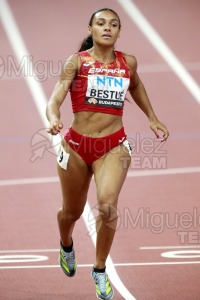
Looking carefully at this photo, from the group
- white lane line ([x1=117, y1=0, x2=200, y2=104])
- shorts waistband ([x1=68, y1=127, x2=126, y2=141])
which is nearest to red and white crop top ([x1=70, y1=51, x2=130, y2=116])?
shorts waistband ([x1=68, y1=127, x2=126, y2=141])

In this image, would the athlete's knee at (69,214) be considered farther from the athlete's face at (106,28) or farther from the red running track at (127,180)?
the athlete's face at (106,28)

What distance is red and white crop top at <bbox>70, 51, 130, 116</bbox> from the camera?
7855mm

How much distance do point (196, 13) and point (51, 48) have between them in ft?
11.0

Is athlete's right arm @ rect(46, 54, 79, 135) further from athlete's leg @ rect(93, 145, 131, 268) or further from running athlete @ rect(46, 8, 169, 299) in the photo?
athlete's leg @ rect(93, 145, 131, 268)

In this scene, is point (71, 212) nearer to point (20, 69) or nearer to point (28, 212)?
point (28, 212)

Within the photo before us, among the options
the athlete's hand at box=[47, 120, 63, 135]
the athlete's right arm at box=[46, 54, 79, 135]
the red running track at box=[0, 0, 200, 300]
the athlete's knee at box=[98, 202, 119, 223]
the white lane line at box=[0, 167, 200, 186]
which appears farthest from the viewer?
the white lane line at box=[0, 167, 200, 186]

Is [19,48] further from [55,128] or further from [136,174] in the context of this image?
[55,128]

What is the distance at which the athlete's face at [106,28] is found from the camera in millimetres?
7848

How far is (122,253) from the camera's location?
9758 mm

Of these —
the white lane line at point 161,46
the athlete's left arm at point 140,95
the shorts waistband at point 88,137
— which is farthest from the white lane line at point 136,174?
the shorts waistband at point 88,137

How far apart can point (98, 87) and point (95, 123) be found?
0.28m

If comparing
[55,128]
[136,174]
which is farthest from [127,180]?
[55,128]

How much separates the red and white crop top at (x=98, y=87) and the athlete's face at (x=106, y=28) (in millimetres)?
175

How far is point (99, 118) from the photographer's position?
790 centimetres
